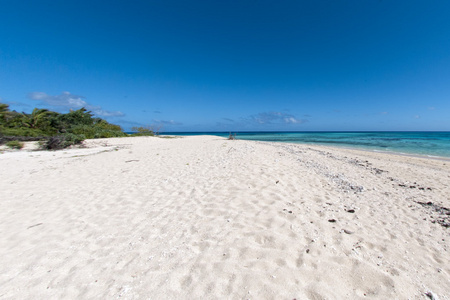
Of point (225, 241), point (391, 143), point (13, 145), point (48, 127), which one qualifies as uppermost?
point (48, 127)

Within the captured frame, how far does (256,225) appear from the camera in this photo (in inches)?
133

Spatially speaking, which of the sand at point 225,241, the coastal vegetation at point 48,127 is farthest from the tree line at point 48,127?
the sand at point 225,241

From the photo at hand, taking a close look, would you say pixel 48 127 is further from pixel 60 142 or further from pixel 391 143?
pixel 391 143

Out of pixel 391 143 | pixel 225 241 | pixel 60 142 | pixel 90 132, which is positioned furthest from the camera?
pixel 391 143

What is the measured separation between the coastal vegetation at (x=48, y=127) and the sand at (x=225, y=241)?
1175 centimetres

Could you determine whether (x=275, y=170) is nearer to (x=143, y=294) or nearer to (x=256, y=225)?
(x=256, y=225)

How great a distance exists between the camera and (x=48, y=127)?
22.8 m

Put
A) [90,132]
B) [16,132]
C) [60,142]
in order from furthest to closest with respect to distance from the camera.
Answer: [90,132]
[16,132]
[60,142]

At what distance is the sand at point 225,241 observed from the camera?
2.18 m

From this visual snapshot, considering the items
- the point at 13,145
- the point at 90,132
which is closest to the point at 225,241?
the point at 13,145

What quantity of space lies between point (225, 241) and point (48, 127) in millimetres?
30179

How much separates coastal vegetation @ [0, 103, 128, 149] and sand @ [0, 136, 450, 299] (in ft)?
38.5

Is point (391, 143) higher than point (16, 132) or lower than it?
lower

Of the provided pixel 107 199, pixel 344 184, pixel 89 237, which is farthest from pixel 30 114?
pixel 344 184
